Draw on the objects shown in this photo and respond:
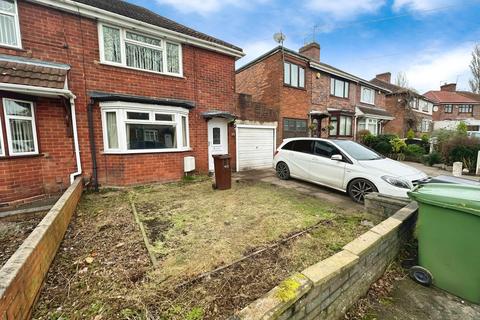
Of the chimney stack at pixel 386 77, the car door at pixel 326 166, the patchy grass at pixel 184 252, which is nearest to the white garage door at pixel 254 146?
the car door at pixel 326 166

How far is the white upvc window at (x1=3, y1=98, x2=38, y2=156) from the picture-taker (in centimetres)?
513

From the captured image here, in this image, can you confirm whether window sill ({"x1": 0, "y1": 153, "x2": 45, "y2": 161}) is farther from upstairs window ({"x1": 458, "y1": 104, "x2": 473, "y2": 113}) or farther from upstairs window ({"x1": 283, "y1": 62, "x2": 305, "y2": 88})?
upstairs window ({"x1": 458, "y1": 104, "x2": 473, "y2": 113})

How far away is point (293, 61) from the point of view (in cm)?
1181

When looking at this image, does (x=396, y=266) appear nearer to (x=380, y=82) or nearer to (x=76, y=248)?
(x=76, y=248)

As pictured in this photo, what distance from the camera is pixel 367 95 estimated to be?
17750mm

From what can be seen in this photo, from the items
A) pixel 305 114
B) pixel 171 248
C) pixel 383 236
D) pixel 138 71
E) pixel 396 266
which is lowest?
pixel 396 266

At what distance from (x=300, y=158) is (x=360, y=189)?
2.09 metres

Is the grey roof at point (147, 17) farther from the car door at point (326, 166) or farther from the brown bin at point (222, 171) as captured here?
the car door at point (326, 166)

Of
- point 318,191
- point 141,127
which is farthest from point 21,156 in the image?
point 318,191

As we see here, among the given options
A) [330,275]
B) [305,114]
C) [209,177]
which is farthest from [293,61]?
[330,275]

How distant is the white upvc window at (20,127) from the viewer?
5.13 meters

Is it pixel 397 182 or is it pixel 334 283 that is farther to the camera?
pixel 397 182

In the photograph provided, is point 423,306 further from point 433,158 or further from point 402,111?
point 402,111

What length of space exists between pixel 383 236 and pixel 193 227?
9.82 ft
